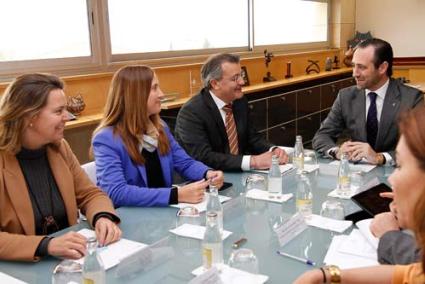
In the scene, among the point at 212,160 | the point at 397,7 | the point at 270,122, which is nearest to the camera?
the point at 212,160

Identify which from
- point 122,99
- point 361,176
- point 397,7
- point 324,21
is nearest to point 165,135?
point 122,99

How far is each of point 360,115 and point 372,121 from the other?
0.26 feet

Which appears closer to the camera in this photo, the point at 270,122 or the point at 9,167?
the point at 9,167

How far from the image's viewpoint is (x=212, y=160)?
2500 millimetres

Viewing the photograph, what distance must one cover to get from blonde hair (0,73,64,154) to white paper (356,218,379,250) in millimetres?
1272

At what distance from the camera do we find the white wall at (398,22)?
684 cm

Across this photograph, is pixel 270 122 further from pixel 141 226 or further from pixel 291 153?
pixel 141 226

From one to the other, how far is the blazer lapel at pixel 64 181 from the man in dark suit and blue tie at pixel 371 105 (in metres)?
1.46

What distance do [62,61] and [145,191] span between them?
201 centimetres

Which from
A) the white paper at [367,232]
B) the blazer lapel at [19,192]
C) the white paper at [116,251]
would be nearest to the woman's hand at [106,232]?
the white paper at [116,251]

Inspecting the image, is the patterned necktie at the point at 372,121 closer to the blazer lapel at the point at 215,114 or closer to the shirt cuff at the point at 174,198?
the blazer lapel at the point at 215,114

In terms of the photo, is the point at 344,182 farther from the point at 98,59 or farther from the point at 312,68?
the point at 312,68

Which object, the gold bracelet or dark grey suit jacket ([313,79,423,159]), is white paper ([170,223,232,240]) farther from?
dark grey suit jacket ([313,79,423,159])

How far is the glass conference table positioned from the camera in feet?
4.23
